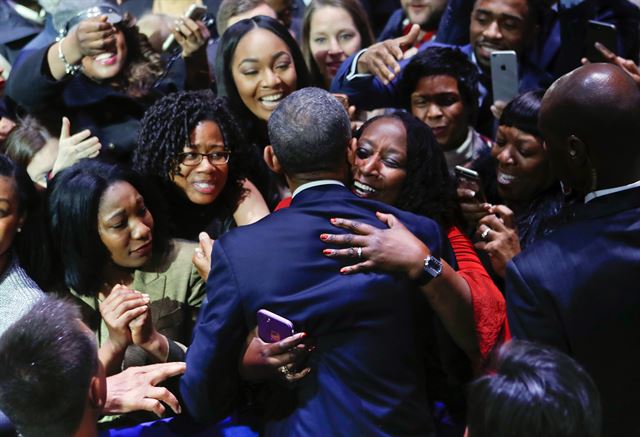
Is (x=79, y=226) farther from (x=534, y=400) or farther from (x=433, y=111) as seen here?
(x=534, y=400)

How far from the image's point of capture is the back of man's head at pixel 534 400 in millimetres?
1971

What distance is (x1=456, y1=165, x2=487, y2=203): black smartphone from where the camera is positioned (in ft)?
11.9

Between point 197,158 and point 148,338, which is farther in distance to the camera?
point 197,158

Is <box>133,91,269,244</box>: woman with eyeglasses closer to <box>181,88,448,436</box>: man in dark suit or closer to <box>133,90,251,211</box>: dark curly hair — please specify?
<box>133,90,251,211</box>: dark curly hair

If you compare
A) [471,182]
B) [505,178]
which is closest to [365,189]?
[471,182]

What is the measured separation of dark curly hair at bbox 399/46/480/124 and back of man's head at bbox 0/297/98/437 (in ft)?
7.54

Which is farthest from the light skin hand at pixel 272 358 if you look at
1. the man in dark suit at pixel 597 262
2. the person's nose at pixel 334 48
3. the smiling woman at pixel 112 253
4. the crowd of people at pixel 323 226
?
the person's nose at pixel 334 48

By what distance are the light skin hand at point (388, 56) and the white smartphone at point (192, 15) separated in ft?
3.40

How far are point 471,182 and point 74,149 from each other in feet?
5.22

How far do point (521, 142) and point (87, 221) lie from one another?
1649 millimetres

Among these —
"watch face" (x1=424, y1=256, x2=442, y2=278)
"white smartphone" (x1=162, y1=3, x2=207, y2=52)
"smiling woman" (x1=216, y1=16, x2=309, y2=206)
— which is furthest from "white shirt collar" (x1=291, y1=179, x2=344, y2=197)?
"white smartphone" (x1=162, y1=3, x2=207, y2=52)

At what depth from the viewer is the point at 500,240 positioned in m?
3.30

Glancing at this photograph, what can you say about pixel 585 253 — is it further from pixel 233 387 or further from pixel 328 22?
pixel 328 22

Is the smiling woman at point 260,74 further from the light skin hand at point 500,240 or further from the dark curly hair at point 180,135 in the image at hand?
the light skin hand at point 500,240
